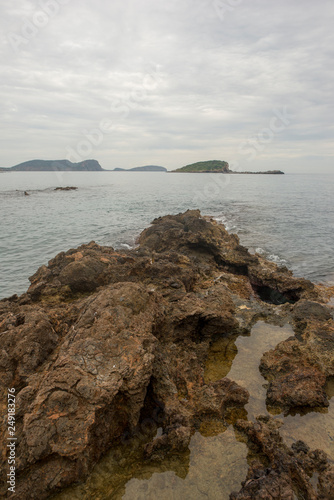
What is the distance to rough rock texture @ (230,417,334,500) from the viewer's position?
333cm

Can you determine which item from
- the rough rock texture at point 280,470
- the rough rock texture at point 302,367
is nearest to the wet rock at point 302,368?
the rough rock texture at point 302,367

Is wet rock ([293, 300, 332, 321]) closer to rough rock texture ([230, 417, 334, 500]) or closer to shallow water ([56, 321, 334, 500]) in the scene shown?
shallow water ([56, 321, 334, 500])

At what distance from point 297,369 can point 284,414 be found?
3.53 ft

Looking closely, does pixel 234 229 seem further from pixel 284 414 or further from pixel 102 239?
pixel 284 414

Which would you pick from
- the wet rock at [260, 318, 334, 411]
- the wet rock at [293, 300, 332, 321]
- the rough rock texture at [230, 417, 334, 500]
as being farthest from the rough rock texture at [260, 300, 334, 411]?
the rough rock texture at [230, 417, 334, 500]

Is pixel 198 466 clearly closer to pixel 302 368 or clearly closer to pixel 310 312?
pixel 302 368

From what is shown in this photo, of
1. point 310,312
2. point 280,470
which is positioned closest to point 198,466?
point 280,470

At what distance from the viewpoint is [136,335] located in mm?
4840

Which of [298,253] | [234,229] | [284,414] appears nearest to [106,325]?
[284,414]

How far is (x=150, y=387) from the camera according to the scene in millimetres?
4805

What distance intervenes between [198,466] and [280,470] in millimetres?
1096

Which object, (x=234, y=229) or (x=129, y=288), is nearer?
(x=129, y=288)

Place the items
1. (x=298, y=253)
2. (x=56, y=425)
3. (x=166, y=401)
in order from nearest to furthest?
(x=56, y=425) → (x=166, y=401) → (x=298, y=253)

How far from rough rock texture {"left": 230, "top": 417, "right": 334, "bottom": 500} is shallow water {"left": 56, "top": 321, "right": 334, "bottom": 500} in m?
0.23
